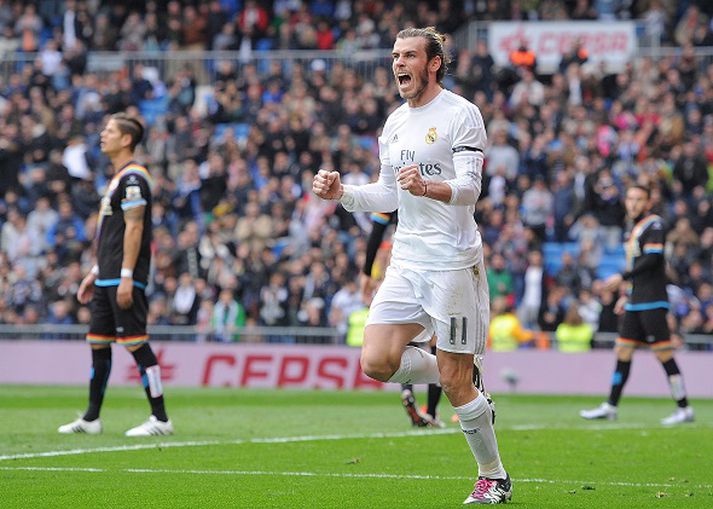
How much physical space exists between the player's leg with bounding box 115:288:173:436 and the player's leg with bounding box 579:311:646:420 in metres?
5.39

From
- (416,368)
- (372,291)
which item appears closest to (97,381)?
(372,291)

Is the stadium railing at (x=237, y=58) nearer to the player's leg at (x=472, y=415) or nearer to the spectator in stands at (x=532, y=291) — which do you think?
the spectator in stands at (x=532, y=291)

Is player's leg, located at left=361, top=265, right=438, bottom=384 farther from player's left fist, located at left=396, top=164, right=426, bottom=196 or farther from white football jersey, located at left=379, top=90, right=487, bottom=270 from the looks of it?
player's left fist, located at left=396, top=164, right=426, bottom=196

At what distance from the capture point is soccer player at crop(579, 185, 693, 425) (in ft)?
51.6

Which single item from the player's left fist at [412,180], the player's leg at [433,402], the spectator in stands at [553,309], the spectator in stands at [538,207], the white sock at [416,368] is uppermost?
the player's left fist at [412,180]

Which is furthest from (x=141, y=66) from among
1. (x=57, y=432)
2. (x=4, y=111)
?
(x=57, y=432)

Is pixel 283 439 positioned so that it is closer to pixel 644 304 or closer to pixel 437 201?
pixel 437 201

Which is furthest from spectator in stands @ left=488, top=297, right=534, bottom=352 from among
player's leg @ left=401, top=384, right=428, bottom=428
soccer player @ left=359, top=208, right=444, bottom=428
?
player's leg @ left=401, top=384, right=428, bottom=428

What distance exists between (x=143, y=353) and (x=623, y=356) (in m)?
5.90

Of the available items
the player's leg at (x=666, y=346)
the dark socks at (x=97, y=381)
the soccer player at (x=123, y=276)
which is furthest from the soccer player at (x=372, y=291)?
the player's leg at (x=666, y=346)

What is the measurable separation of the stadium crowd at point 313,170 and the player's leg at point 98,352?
1118cm

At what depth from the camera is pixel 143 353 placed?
12.6 meters

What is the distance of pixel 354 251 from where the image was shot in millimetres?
26406

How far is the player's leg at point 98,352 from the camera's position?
41.3 ft
